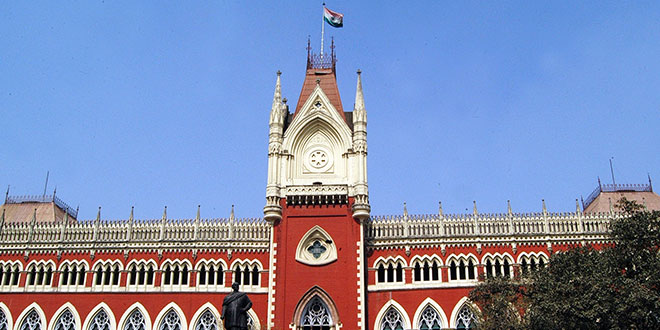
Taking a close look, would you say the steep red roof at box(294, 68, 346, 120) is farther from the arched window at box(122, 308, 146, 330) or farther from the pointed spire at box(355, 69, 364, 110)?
the arched window at box(122, 308, 146, 330)

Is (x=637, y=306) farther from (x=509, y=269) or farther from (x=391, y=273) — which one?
(x=391, y=273)

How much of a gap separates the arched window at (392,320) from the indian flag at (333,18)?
18396 millimetres

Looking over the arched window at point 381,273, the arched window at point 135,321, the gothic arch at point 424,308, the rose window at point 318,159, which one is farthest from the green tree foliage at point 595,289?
the arched window at point 135,321

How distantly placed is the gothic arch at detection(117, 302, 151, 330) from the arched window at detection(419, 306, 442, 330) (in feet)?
48.9

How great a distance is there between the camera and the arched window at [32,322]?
3791 centimetres

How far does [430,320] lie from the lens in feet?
120

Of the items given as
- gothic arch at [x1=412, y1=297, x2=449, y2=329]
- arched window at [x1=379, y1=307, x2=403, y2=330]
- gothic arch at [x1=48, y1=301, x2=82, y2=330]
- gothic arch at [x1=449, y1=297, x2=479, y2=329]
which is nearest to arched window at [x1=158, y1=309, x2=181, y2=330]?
gothic arch at [x1=48, y1=301, x2=82, y2=330]

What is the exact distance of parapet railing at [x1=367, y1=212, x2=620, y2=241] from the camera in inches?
1496

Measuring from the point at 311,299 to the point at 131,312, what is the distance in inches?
401

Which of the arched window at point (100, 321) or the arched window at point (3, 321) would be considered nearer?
the arched window at point (100, 321)

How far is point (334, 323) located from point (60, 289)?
15.8 metres

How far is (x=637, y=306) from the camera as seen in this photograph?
87.8ft

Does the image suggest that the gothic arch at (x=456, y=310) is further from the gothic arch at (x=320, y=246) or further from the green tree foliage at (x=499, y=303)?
the gothic arch at (x=320, y=246)

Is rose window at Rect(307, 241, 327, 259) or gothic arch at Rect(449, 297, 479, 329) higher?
rose window at Rect(307, 241, 327, 259)
